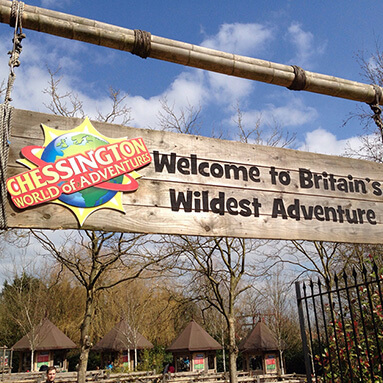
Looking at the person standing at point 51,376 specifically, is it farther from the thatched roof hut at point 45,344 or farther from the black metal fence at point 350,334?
the thatched roof hut at point 45,344

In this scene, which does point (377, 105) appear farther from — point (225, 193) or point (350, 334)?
point (350, 334)

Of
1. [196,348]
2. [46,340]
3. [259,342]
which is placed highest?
[46,340]

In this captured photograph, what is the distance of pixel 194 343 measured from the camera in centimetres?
2248

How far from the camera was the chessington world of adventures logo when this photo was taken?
2533 mm

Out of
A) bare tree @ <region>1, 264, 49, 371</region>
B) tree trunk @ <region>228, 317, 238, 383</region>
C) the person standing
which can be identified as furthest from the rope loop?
bare tree @ <region>1, 264, 49, 371</region>

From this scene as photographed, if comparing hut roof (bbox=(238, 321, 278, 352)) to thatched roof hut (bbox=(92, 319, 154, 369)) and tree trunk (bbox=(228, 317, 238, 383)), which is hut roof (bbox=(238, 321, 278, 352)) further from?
thatched roof hut (bbox=(92, 319, 154, 369))

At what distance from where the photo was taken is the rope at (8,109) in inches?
95.7

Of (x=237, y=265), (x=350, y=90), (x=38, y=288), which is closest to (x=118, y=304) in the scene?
(x=38, y=288)

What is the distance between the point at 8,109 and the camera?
261cm

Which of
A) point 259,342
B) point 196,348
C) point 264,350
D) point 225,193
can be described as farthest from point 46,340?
point 225,193

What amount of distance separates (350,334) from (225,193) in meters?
4.29

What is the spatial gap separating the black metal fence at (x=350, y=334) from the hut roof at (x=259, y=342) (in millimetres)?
16418

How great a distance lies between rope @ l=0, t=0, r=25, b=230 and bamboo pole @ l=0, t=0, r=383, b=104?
0.04 meters

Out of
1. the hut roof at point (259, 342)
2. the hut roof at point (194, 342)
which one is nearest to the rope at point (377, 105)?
the hut roof at point (259, 342)
